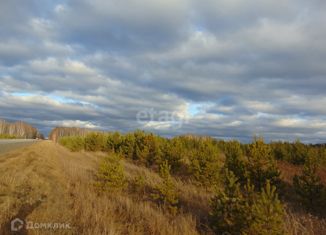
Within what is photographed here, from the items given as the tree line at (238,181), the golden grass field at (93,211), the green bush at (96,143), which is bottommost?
the golden grass field at (93,211)

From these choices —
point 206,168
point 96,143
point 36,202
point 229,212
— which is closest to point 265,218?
point 229,212

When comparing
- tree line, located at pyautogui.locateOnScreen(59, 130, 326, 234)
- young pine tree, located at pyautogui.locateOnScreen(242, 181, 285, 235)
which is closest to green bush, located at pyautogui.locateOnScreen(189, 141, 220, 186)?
tree line, located at pyautogui.locateOnScreen(59, 130, 326, 234)

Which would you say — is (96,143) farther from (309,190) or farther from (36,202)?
(36,202)

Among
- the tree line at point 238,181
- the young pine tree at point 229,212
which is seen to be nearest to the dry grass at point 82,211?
the young pine tree at point 229,212

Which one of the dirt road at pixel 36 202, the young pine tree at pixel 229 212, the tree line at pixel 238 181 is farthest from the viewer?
the young pine tree at pixel 229 212

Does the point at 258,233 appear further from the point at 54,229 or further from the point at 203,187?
the point at 203,187

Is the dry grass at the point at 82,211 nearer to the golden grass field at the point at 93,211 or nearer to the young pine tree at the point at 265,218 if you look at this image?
the golden grass field at the point at 93,211

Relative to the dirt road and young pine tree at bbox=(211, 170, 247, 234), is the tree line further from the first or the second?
the dirt road

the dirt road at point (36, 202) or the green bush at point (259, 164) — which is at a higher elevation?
the green bush at point (259, 164)

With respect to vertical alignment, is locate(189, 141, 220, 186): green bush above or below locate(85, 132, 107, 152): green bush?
below

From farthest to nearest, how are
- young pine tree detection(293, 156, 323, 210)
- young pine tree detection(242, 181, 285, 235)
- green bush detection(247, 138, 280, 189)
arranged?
green bush detection(247, 138, 280, 189), young pine tree detection(293, 156, 323, 210), young pine tree detection(242, 181, 285, 235)

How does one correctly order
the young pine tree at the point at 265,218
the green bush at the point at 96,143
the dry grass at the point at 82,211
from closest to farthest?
the young pine tree at the point at 265,218, the dry grass at the point at 82,211, the green bush at the point at 96,143

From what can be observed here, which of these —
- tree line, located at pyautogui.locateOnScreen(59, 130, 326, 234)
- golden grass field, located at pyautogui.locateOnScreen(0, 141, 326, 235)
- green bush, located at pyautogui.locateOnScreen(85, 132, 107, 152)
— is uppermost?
green bush, located at pyautogui.locateOnScreen(85, 132, 107, 152)

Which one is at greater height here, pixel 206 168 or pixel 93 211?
pixel 206 168
